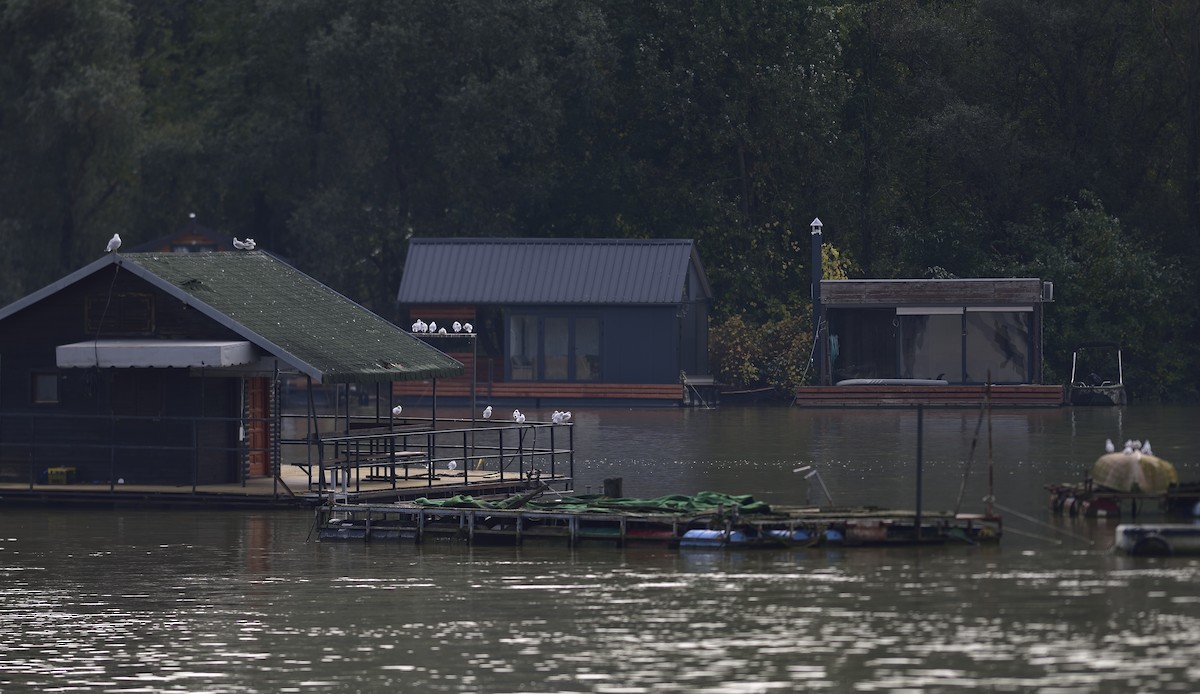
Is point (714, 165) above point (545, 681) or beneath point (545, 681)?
above

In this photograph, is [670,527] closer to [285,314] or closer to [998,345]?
[285,314]

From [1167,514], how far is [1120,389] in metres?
37.6

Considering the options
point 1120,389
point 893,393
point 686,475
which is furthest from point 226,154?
point 686,475

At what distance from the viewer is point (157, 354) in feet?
148

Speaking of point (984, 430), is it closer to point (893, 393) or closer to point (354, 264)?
point (893, 393)

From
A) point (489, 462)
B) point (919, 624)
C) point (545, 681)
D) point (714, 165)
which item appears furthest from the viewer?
point (714, 165)

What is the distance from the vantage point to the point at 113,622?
109ft

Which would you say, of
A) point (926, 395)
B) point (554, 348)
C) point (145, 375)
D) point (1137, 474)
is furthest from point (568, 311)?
point (1137, 474)

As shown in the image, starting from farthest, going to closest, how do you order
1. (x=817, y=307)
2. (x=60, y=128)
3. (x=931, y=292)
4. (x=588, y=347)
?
(x=60, y=128) → (x=588, y=347) → (x=817, y=307) → (x=931, y=292)

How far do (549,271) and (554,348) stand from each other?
2942 millimetres

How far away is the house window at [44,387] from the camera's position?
47.7 meters

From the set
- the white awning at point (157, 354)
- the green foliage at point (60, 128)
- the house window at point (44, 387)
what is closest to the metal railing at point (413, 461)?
the white awning at point (157, 354)

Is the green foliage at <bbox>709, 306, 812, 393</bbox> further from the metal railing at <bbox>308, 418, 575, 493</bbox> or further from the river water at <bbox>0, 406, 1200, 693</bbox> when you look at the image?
the river water at <bbox>0, 406, 1200, 693</bbox>

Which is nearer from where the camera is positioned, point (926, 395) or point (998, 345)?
point (926, 395)
